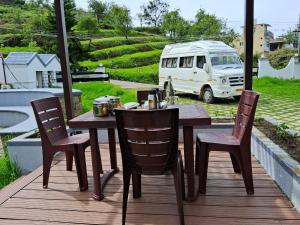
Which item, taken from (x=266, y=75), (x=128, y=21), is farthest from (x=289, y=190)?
(x=128, y=21)

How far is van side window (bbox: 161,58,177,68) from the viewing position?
10.4 meters

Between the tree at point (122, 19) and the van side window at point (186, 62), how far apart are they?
2530 cm

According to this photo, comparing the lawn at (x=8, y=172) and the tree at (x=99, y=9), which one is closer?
the lawn at (x=8, y=172)

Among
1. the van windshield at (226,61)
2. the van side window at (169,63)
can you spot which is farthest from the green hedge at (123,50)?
the van windshield at (226,61)

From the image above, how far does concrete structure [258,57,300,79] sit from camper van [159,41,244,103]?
4174mm

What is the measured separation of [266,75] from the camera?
13.2 metres

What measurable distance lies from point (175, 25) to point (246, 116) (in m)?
29.7

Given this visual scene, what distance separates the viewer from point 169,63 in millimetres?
10805

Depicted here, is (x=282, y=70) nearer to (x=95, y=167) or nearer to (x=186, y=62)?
(x=186, y=62)

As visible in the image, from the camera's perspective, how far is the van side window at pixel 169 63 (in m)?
10.4

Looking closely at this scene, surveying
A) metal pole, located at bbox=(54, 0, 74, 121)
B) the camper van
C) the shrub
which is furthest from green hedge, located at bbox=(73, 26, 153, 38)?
metal pole, located at bbox=(54, 0, 74, 121)

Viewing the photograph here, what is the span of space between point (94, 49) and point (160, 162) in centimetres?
2876

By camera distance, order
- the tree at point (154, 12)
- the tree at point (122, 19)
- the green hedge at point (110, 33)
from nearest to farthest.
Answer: the green hedge at point (110, 33) < the tree at point (122, 19) < the tree at point (154, 12)

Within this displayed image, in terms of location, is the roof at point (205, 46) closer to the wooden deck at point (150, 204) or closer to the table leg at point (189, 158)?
the wooden deck at point (150, 204)
